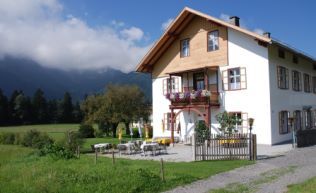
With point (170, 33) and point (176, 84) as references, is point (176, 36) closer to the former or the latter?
point (170, 33)

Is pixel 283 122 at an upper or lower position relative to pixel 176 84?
lower

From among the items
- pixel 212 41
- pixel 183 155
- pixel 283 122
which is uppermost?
pixel 212 41

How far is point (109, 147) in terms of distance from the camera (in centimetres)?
2541

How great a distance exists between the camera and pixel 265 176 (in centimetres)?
1288

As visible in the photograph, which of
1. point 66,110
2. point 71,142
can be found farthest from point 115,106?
point 66,110

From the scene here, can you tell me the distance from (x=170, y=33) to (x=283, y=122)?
420 inches

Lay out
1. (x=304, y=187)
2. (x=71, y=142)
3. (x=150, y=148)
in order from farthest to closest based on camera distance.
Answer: (x=71, y=142)
(x=150, y=148)
(x=304, y=187)

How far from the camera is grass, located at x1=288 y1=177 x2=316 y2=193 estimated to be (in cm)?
995

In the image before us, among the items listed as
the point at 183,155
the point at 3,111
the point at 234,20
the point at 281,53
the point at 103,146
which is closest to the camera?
the point at 183,155

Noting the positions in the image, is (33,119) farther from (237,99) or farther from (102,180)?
(102,180)

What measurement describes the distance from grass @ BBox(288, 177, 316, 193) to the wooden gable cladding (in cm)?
1719

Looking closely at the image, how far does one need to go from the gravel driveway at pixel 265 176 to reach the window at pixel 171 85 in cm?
1560

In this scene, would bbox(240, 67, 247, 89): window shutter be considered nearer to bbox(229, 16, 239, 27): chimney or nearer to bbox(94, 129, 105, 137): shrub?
bbox(229, 16, 239, 27): chimney

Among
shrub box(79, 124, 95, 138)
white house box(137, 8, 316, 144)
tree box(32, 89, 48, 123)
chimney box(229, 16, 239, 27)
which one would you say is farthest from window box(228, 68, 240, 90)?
tree box(32, 89, 48, 123)
